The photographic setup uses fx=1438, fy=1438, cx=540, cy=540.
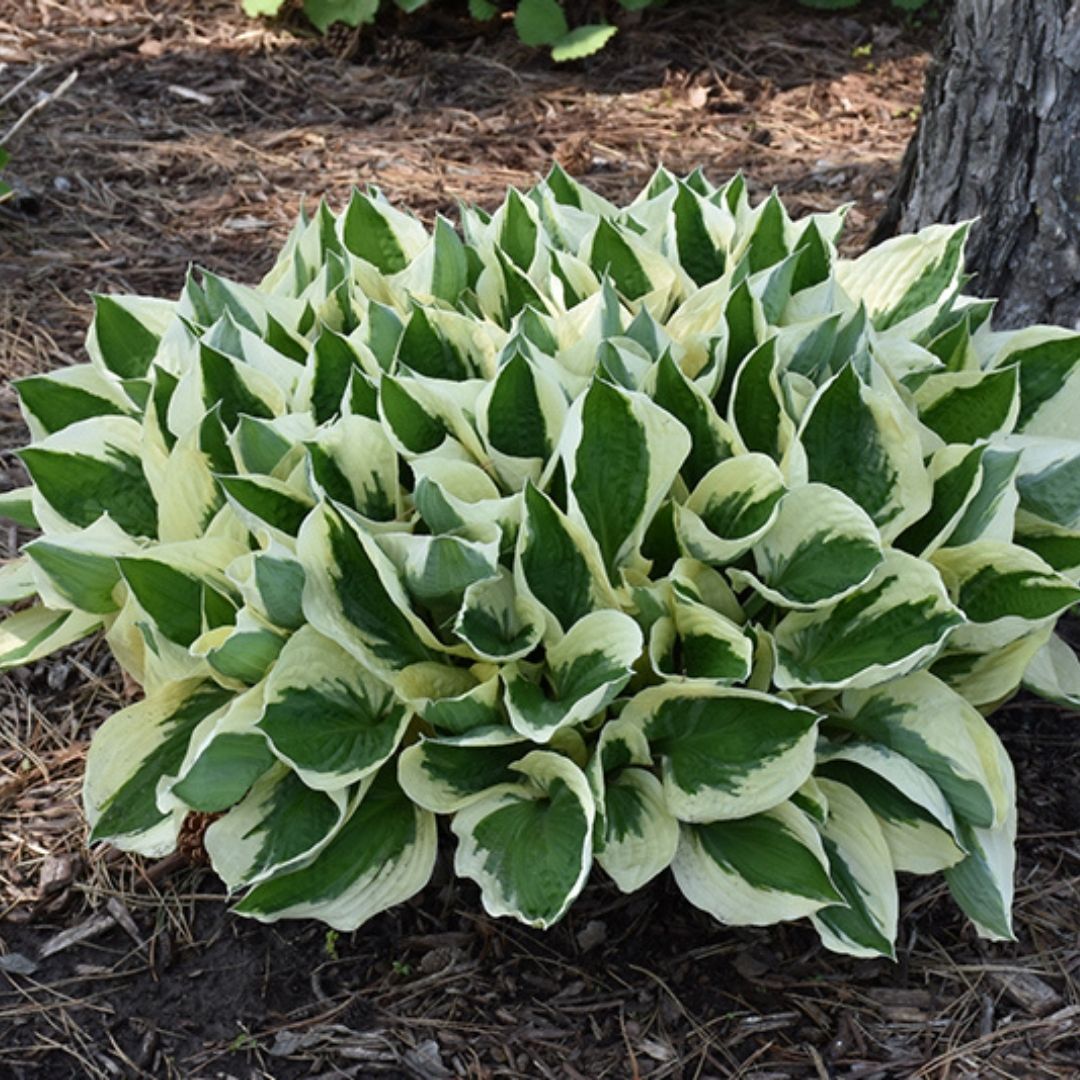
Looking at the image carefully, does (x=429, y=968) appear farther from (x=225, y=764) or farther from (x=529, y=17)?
(x=529, y=17)

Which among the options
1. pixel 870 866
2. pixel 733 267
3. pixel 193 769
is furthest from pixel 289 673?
pixel 733 267

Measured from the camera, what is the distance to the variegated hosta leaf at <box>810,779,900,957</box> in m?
1.69

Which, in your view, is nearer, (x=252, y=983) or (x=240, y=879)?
(x=240, y=879)

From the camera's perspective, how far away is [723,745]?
5.56 feet

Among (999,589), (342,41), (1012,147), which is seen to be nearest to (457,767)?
(999,589)

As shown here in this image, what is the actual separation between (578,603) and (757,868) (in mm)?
379

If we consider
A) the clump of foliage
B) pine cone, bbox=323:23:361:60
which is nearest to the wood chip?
the clump of foliage

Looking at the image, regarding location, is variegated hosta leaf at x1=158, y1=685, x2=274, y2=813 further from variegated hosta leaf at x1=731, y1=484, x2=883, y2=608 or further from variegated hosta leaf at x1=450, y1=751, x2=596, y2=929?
variegated hosta leaf at x1=731, y1=484, x2=883, y2=608

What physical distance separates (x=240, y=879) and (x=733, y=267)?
111cm

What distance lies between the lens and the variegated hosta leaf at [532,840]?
1.62 m

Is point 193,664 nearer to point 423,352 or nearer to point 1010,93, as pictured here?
point 423,352

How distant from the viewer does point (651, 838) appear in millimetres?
1713

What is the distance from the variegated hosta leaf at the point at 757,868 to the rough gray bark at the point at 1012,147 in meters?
1.34

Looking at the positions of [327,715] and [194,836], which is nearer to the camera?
[327,715]
